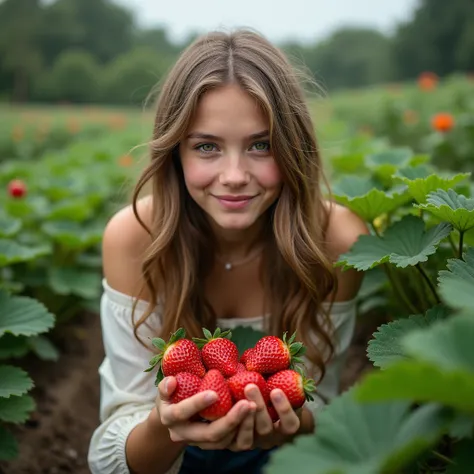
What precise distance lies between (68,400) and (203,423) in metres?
1.71

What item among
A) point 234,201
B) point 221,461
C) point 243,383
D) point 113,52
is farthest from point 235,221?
point 113,52

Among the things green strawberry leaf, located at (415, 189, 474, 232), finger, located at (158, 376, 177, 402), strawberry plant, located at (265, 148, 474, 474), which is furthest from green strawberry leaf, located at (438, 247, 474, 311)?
finger, located at (158, 376, 177, 402)

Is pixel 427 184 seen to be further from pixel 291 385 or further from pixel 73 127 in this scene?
pixel 73 127

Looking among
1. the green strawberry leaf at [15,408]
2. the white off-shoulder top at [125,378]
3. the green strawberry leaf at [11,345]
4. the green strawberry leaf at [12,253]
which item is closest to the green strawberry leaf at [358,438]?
the white off-shoulder top at [125,378]

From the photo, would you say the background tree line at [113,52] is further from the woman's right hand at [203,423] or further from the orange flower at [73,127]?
the woman's right hand at [203,423]

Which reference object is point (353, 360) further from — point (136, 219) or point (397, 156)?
point (136, 219)

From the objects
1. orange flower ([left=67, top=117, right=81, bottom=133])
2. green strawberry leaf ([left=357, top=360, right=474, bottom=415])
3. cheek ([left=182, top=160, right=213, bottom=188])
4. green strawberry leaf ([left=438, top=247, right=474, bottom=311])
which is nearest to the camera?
green strawberry leaf ([left=357, top=360, right=474, bottom=415])

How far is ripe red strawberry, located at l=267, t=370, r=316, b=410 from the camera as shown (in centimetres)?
135

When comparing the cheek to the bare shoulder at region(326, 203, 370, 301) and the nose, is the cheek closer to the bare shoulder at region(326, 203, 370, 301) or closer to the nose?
the nose

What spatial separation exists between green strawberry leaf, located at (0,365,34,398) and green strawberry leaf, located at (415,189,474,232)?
1152mm

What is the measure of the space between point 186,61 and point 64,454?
166 centimetres

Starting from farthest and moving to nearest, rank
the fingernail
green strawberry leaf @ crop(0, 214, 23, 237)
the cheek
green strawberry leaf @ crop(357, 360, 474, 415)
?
green strawberry leaf @ crop(0, 214, 23, 237) < the cheek < the fingernail < green strawberry leaf @ crop(357, 360, 474, 415)

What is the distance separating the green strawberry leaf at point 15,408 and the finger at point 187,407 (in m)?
0.69

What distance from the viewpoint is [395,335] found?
140 cm
